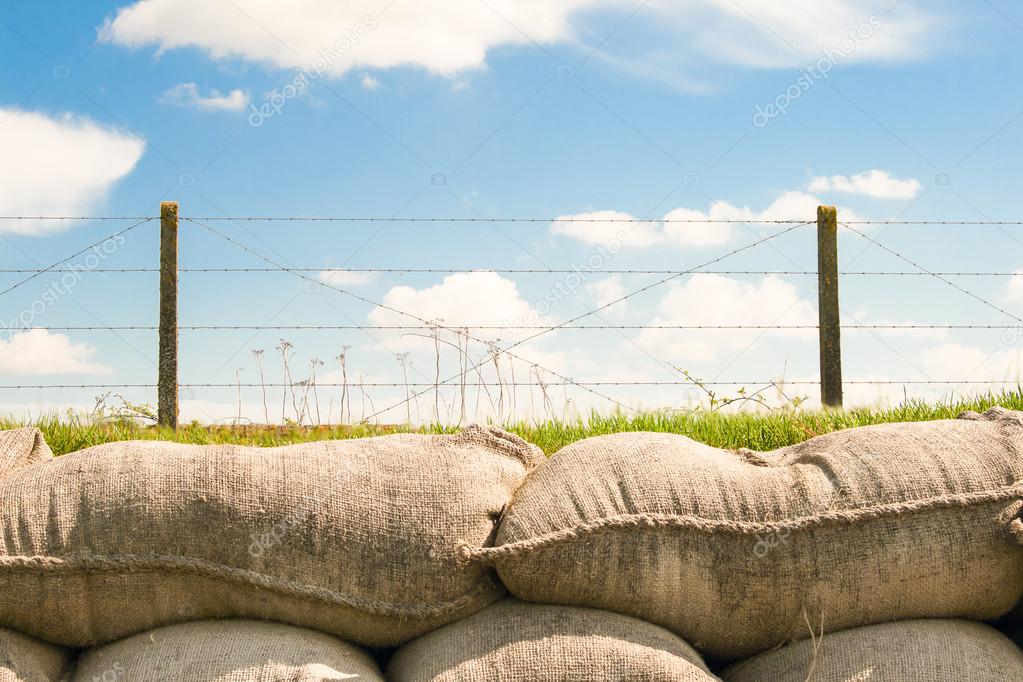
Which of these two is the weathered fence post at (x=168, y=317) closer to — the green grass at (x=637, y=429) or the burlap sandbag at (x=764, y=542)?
the green grass at (x=637, y=429)

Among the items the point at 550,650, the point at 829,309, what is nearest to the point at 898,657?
the point at 550,650

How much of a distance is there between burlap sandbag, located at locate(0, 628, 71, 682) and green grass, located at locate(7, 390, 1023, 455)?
1.43 metres

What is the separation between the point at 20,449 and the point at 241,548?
0.61 metres

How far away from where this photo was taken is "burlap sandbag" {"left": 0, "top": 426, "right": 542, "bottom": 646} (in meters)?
1.71

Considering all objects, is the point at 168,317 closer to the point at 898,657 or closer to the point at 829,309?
the point at 829,309

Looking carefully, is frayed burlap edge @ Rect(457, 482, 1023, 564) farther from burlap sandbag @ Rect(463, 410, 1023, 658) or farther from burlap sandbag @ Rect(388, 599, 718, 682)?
burlap sandbag @ Rect(388, 599, 718, 682)

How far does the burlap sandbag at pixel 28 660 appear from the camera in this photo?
168 centimetres

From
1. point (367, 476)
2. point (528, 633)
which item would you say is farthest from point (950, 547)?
point (367, 476)

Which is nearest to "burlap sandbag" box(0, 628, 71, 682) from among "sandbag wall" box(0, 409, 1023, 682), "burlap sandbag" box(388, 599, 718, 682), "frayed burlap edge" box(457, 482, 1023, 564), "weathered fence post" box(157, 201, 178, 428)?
"sandbag wall" box(0, 409, 1023, 682)

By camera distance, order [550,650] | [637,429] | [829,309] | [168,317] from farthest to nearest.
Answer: [829,309] → [168,317] → [637,429] → [550,650]

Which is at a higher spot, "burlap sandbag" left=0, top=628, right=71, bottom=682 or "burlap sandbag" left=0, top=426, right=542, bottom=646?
"burlap sandbag" left=0, top=426, right=542, bottom=646

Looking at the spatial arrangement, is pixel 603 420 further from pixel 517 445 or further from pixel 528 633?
pixel 528 633

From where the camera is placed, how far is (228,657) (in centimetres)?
165

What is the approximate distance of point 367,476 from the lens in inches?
69.8
